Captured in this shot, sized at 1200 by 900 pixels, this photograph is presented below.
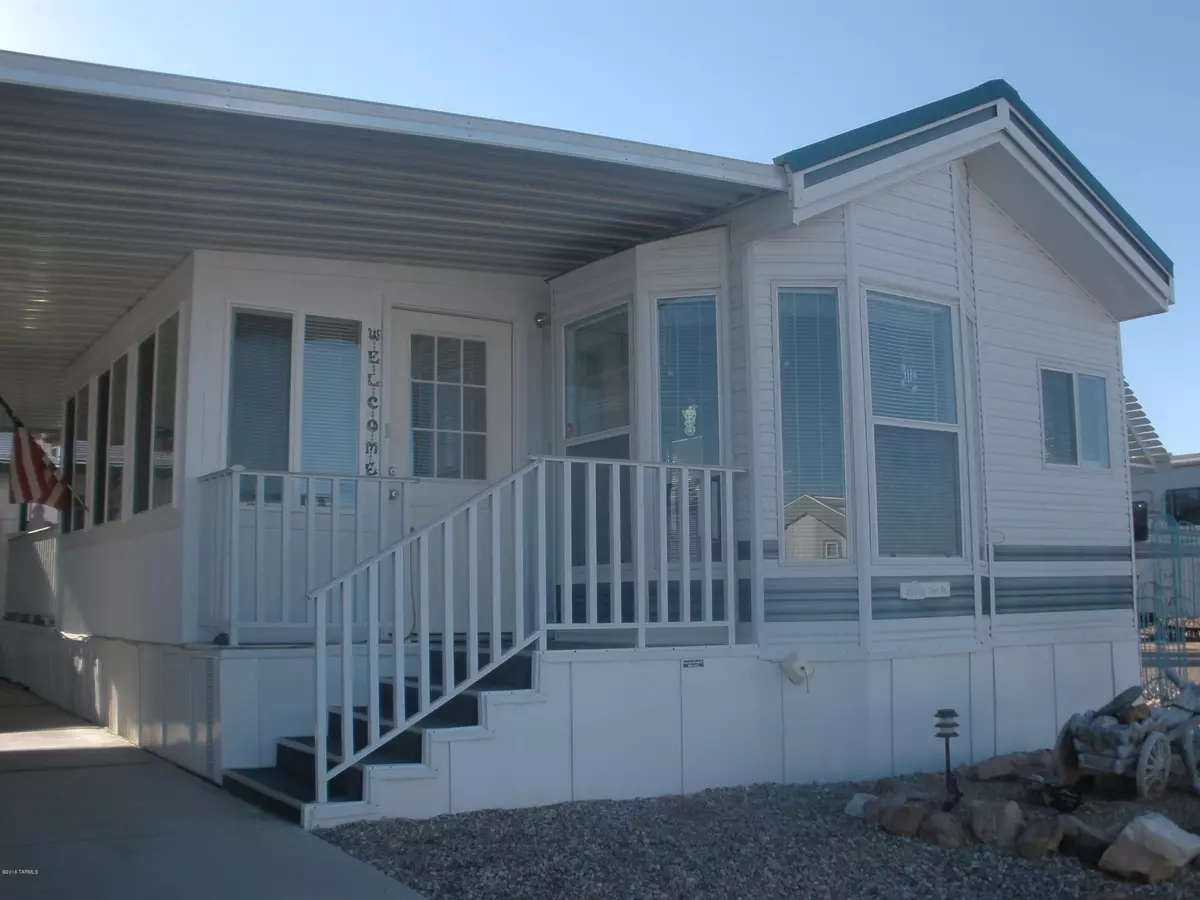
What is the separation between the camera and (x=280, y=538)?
760 cm

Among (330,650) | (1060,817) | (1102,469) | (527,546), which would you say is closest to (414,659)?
(330,650)

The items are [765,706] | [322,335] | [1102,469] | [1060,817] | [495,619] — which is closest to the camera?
[1060,817]

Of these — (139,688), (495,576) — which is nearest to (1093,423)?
(495,576)

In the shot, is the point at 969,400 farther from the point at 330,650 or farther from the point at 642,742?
the point at 330,650

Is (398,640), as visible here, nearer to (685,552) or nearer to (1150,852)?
(685,552)

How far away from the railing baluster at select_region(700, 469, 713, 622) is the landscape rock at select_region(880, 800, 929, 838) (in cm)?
148

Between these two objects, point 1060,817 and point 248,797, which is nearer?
point 1060,817

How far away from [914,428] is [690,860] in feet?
11.1

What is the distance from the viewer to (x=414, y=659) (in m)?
7.54

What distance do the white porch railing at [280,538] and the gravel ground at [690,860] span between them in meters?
2.00

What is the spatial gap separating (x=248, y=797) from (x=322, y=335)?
3044 mm

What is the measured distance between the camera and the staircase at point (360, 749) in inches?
234

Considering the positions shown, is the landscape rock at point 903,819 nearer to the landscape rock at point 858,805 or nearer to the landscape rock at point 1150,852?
the landscape rock at point 858,805

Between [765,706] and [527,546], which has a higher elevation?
[527,546]
